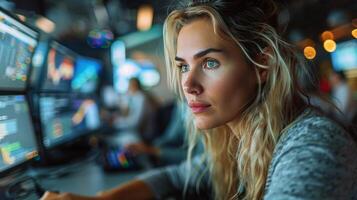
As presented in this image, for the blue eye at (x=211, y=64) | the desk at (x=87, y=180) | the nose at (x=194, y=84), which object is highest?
the blue eye at (x=211, y=64)

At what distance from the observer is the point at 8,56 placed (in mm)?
1210

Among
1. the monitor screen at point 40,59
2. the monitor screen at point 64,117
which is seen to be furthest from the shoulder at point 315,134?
the monitor screen at point 40,59

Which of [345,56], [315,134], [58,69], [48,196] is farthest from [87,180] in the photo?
[345,56]

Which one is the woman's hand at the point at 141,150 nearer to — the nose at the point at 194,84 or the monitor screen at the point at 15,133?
the monitor screen at the point at 15,133

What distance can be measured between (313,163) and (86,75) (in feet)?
6.44

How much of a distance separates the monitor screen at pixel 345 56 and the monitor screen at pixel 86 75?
3400 mm

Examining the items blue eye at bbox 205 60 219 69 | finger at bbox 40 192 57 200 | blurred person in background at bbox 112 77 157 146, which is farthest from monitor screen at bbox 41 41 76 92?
blurred person in background at bbox 112 77 157 146

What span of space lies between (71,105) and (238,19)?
133cm

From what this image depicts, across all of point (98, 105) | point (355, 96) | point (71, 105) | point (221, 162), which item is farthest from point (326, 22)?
point (221, 162)

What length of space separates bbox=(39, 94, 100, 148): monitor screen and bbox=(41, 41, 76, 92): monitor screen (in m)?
0.05

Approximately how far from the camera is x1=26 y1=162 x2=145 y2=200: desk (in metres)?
1.62

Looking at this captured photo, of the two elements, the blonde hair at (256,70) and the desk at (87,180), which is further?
the desk at (87,180)

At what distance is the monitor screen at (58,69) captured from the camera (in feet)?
5.89

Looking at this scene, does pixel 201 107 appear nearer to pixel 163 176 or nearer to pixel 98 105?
pixel 163 176
